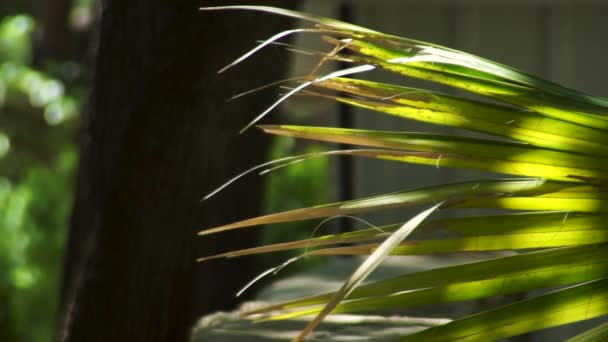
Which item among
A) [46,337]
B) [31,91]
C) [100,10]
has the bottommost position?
[46,337]

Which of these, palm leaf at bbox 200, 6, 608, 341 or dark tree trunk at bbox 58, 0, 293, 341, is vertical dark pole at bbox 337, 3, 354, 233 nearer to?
dark tree trunk at bbox 58, 0, 293, 341

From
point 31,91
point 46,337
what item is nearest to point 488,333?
point 46,337

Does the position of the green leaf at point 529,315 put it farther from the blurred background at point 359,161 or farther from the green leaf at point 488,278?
the blurred background at point 359,161

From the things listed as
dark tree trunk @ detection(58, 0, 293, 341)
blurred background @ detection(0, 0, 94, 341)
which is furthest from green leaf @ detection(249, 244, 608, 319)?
blurred background @ detection(0, 0, 94, 341)

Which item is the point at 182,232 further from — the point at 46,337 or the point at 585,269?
the point at 46,337

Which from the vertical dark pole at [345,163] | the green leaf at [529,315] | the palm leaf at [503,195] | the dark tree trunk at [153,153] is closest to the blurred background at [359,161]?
the vertical dark pole at [345,163]
